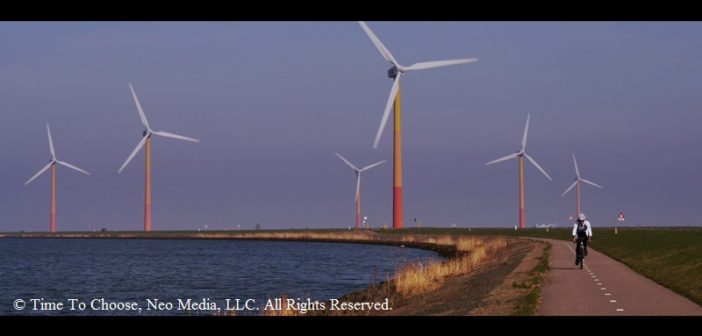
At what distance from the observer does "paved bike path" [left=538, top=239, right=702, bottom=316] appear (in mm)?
24031

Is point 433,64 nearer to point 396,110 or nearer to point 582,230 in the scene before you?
point 396,110

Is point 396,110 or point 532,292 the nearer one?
point 532,292

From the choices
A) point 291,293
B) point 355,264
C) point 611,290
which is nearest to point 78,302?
point 291,293

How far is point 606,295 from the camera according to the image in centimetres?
2811

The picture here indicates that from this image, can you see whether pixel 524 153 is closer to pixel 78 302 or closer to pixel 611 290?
pixel 78 302

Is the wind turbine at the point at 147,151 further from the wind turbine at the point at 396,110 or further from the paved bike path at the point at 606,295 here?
the paved bike path at the point at 606,295

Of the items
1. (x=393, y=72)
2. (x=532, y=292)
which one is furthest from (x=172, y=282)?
(x=393, y=72)

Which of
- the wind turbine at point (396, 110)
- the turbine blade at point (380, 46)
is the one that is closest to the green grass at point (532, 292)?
the wind turbine at point (396, 110)

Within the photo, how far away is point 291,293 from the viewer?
48062 millimetres

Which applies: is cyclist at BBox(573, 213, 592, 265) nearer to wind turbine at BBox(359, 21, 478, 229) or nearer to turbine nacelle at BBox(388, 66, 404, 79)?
wind turbine at BBox(359, 21, 478, 229)

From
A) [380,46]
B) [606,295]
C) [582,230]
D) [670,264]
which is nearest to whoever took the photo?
[606,295]
